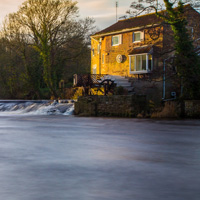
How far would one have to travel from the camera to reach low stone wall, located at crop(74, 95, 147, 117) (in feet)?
80.8

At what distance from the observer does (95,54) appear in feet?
129

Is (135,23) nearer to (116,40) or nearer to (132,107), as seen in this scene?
(116,40)

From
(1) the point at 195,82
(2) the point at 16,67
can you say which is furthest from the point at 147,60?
(2) the point at 16,67

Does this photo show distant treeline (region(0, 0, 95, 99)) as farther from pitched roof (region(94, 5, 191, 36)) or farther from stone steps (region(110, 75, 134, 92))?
stone steps (region(110, 75, 134, 92))

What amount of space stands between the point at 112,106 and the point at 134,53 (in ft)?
28.1

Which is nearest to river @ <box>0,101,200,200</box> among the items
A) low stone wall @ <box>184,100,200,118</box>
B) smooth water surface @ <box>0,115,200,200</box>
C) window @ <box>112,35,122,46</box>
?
smooth water surface @ <box>0,115,200,200</box>

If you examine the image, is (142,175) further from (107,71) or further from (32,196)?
(107,71)

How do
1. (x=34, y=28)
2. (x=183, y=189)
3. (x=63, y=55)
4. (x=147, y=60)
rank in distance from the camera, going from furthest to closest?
(x=63, y=55) → (x=34, y=28) → (x=147, y=60) → (x=183, y=189)

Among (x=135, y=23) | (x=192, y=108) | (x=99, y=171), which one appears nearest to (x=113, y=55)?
(x=135, y=23)

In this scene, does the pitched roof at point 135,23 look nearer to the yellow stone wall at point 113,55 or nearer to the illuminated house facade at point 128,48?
the illuminated house facade at point 128,48

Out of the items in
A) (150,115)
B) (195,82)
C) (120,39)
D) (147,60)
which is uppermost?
(120,39)

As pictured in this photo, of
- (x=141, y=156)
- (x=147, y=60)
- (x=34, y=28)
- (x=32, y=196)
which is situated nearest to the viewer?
(x=32, y=196)

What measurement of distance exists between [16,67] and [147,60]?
19.5 meters

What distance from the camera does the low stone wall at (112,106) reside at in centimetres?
2462
